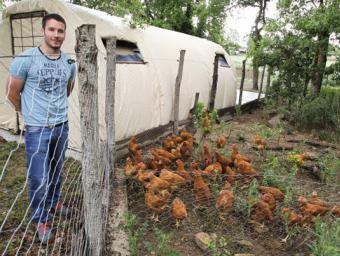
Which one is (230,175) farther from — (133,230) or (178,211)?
(133,230)

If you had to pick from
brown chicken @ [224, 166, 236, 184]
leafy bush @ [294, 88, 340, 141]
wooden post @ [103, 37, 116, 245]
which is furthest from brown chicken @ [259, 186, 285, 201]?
leafy bush @ [294, 88, 340, 141]

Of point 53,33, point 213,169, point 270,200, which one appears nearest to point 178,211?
point 270,200

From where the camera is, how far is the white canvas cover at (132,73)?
231 inches

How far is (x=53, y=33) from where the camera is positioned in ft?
10.3

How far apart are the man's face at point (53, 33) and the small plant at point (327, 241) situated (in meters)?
2.80

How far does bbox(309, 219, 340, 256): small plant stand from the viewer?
108 inches

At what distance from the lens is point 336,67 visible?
9836 mm

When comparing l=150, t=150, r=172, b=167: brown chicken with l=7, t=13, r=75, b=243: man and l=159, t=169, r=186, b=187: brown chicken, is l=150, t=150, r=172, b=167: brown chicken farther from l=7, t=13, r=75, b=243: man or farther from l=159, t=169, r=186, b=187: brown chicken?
l=7, t=13, r=75, b=243: man

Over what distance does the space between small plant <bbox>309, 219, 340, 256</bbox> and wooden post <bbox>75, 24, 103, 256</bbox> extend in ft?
5.93

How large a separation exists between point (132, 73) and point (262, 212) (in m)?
3.97

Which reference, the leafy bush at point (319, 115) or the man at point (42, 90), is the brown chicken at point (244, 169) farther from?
the leafy bush at point (319, 115)

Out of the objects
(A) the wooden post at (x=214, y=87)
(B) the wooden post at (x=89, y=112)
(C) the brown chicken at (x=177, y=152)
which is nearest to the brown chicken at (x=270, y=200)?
(C) the brown chicken at (x=177, y=152)

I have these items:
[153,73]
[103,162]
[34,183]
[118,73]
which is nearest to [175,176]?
[103,162]

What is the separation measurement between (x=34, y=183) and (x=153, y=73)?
460cm
